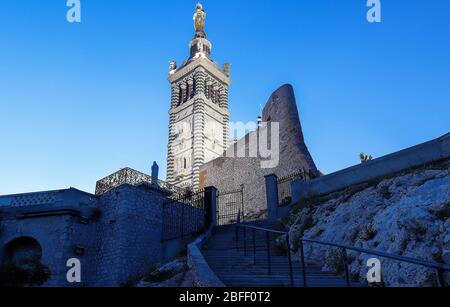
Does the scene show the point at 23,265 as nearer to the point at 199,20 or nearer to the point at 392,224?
the point at 392,224

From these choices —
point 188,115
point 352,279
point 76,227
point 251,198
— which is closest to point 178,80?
point 188,115

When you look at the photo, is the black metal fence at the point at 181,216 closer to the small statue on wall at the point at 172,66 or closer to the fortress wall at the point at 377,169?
the fortress wall at the point at 377,169

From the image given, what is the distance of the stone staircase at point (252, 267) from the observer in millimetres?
6461

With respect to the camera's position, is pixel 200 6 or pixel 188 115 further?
pixel 200 6

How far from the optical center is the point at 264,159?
80.5 feet

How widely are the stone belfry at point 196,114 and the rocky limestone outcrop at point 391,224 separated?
886 inches

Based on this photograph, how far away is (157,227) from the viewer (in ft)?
52.2

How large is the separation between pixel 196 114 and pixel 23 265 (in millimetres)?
26228

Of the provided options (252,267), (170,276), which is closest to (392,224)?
(252,267)

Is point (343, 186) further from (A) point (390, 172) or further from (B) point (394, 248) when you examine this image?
(B) point (394, 248)

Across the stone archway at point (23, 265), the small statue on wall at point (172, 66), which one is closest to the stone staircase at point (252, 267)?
the stone archway at point (23, 265)

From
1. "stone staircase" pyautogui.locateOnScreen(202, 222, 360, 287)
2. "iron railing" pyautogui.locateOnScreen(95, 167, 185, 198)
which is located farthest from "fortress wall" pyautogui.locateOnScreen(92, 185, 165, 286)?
"stone staircase" pyautogui.locateOnScreen(202, 222, 360, 287)

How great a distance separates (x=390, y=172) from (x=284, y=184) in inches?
278

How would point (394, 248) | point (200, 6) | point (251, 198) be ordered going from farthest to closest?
point (200, 6) → point (251, 198) → point (394, 248)
